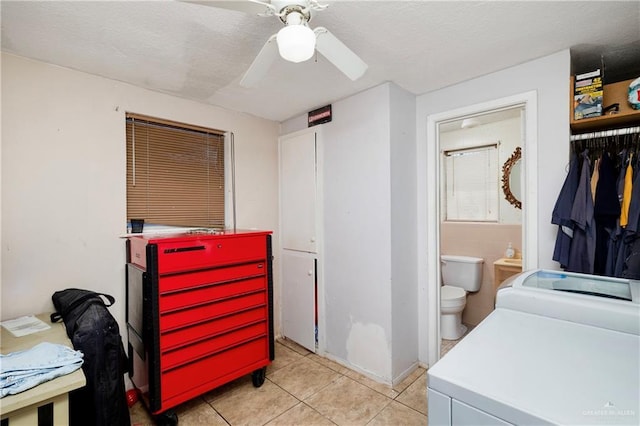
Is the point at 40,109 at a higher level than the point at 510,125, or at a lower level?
lower

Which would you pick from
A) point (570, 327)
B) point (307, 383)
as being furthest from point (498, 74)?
point (307, 383)

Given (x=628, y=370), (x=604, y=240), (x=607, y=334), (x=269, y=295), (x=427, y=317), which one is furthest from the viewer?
(x=427, y=317)

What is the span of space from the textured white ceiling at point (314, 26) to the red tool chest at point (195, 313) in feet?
3.47

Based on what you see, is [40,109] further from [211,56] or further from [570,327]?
[570,327]

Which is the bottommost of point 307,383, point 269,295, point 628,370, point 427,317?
point 307,383

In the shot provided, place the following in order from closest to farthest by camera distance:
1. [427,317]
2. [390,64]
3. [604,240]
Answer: [604,240], [390,64], [427,317]

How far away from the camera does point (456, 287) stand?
3117mm

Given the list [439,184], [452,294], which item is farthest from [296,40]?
[452,294]

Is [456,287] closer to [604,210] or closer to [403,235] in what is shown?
[403,235]

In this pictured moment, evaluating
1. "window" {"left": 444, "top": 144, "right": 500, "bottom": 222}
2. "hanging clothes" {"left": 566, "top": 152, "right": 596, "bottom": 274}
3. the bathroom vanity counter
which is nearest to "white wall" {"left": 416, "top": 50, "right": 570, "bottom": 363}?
"hanging clothes" {"left": 566, "top": 152, "right": 596, "bottom": 274}

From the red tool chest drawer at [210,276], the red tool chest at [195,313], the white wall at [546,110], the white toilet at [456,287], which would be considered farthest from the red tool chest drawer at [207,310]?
the white wall at [546,110]

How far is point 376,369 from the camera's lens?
2.22 metres

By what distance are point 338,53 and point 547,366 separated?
51.6 inches

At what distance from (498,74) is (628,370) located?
182cm
